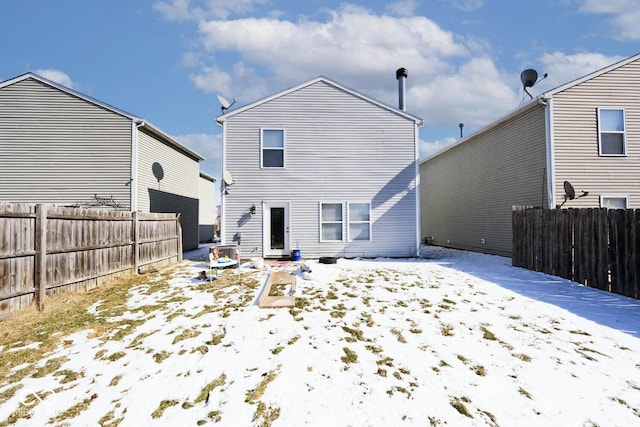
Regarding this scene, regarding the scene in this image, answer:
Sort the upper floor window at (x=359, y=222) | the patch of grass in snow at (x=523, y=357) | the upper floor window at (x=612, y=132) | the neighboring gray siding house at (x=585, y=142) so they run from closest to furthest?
the patch of grass in snow at (x=523, y=357) → the neighboring gray siding house at (x=585, y=142) → the upper floor window at (x=612, y=132) → the upper floor window at (x=359, y=222)

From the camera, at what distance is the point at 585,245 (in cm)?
678

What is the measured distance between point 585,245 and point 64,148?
16952mm

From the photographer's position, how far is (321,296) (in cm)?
609

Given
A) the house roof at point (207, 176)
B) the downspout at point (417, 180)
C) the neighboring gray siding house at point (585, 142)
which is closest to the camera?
the neighboring gray siding house at point (585, 142)

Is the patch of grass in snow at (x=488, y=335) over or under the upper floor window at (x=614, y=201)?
under

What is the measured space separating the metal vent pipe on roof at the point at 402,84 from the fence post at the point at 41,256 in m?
12.6

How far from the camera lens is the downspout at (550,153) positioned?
9711mm

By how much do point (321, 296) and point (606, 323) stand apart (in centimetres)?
501

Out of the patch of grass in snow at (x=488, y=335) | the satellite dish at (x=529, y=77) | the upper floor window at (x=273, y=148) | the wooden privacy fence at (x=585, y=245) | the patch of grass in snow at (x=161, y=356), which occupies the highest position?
the satellite dish at (x=529, y=77)

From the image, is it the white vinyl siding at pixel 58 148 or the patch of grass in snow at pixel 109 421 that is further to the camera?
the white vinyl siding at pixel 58 148

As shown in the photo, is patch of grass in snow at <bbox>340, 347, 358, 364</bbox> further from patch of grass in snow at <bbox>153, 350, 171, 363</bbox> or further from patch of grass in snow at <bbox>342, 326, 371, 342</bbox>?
patch of grass in snow at <bbox>153, 350, 171, 363</bbox>

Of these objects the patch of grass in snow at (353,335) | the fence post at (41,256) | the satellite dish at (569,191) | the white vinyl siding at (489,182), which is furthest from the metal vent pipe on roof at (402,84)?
the fence post at (41,256)

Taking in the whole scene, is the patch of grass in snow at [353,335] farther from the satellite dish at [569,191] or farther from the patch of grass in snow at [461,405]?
the satellite dish at [569,191]

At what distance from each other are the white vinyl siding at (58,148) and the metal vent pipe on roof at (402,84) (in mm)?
11398
